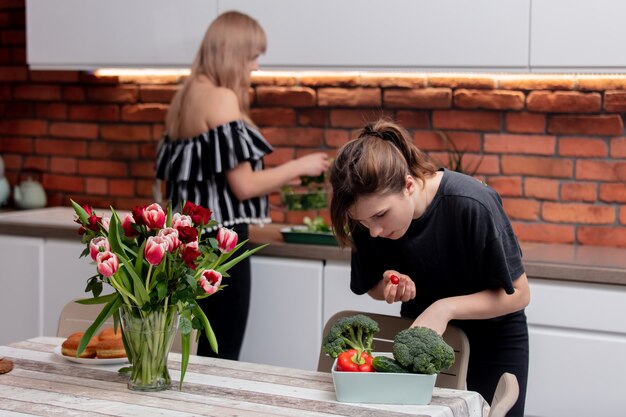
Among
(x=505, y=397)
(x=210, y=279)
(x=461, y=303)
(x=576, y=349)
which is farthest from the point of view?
(x=576, y=349)

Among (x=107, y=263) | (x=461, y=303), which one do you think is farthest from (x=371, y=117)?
(x=107, y=263)

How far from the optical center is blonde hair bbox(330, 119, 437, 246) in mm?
2184

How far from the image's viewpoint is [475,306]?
2.34m

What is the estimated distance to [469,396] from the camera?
7.00ft

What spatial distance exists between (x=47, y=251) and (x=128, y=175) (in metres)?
0.65

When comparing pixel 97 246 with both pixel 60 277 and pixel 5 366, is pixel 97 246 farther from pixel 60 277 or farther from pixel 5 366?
pixel 60 277

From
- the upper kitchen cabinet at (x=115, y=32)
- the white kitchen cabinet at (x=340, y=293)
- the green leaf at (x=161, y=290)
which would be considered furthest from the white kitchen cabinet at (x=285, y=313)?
the green leaf at (x=161, y=290)

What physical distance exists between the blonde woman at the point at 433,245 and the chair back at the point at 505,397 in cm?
33

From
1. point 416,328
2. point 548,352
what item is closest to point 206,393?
point 416,328

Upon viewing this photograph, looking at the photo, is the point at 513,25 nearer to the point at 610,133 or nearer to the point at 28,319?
the point at 610,133

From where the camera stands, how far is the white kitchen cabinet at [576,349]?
3.21 m

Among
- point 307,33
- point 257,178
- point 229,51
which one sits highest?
→ point 307,33

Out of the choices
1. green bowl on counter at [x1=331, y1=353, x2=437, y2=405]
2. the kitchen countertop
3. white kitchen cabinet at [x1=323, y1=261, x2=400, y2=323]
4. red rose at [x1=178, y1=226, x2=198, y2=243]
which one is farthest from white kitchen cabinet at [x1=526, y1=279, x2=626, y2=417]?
red rose at [x1=178, y1=226, x2=198, y2=243]

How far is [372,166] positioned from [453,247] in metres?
0.35
